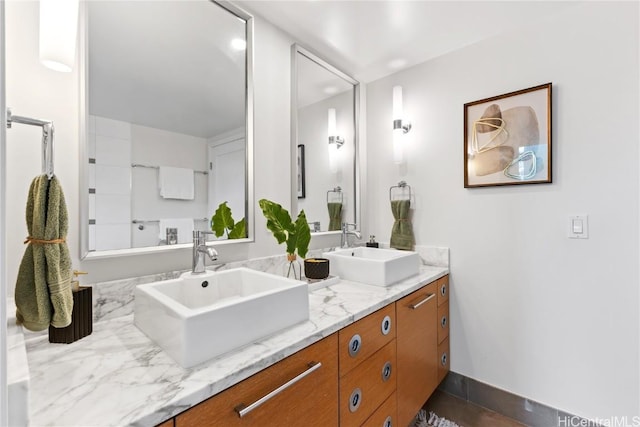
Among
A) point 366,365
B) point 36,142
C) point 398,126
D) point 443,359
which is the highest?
point 398,126

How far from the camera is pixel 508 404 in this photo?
1.65 metres

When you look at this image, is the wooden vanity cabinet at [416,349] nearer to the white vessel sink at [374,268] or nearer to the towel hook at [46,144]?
the white vessel sink at [374,268]

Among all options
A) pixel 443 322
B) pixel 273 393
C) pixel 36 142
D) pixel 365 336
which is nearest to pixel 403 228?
pixel 443 322

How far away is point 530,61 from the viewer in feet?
5.21

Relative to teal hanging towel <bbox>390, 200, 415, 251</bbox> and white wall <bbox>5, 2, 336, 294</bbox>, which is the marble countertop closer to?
white wall <bbox>5, 2, 336, 294</bbox>

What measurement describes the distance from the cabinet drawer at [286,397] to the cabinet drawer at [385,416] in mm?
268

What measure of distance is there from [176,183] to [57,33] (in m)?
0.57

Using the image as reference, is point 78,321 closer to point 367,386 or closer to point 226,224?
point 226,224

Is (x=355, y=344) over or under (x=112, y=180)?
under

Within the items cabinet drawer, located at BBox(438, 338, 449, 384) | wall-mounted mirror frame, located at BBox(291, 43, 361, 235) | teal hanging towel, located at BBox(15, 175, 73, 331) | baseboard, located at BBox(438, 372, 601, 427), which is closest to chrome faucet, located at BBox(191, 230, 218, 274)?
teal hanging towel, located at BBox(15, 175, 73, 331)

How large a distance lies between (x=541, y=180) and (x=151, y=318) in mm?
Answer: 1815

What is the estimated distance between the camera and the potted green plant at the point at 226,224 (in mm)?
1361

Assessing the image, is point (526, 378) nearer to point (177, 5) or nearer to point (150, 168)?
point (150, 168)

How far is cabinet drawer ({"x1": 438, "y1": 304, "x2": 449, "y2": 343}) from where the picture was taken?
174 cm
